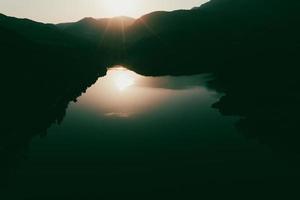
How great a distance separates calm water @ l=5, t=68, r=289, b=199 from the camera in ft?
116

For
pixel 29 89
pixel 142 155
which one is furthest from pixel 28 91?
pixel 142 155

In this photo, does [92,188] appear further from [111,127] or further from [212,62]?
[212,62]

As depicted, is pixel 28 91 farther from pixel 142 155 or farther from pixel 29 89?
pixel 142 155

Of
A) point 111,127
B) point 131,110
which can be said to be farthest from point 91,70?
point 111,127

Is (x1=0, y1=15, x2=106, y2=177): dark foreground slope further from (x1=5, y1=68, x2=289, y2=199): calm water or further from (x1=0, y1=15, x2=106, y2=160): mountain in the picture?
(x1=5, y1=68, x2=289, y2=199): calm water

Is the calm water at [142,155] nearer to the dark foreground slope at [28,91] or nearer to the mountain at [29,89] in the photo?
the dark foreground slope at [28,91]

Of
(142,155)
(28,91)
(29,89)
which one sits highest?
(29,89)

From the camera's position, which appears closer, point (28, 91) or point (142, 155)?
point (142, 155)

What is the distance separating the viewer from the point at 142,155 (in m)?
44.9

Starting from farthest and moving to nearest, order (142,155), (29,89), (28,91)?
1. (29,89)
2. (28,91)
3. (142,155)

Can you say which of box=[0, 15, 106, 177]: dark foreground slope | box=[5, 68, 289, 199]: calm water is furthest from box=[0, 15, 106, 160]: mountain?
box=[5, 68, 289, 199]: calm water

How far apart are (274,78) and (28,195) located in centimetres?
6170

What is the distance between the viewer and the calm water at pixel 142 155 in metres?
35.5

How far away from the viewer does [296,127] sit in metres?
48.8
